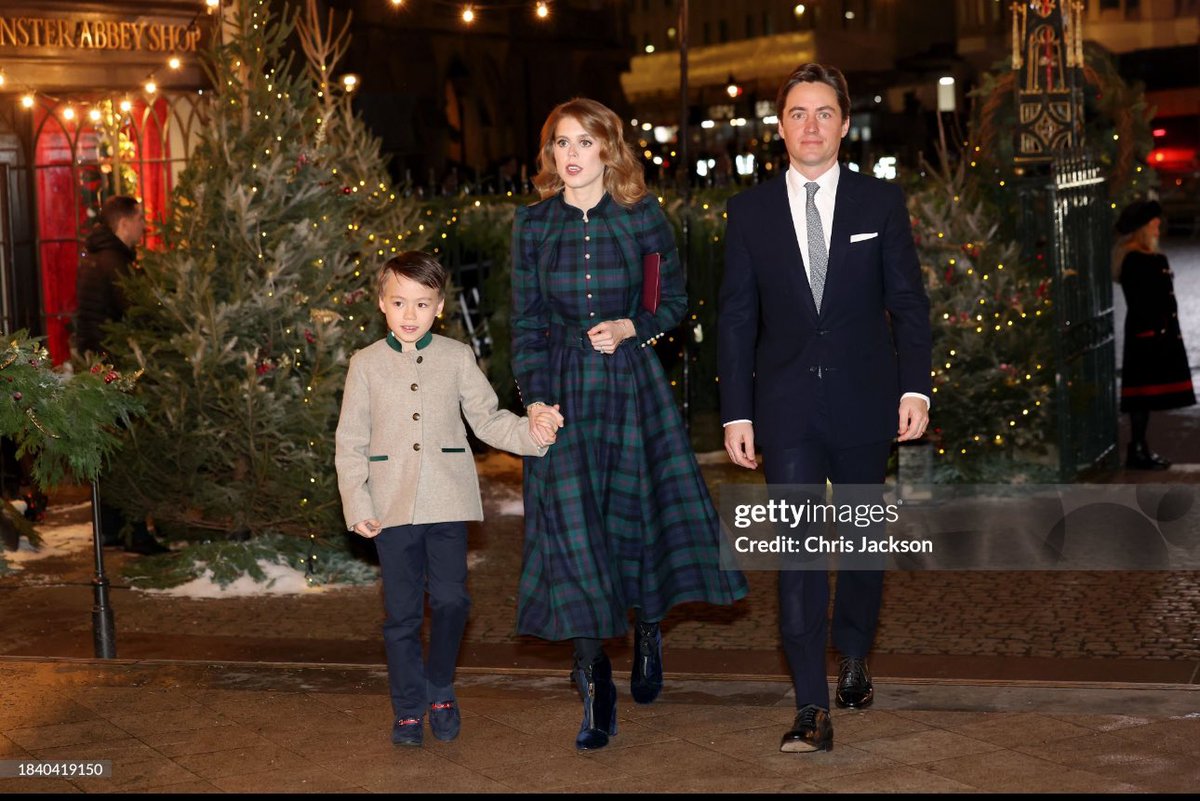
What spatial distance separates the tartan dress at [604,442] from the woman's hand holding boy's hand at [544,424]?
14cm

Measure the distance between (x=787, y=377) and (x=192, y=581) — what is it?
14.3 ft

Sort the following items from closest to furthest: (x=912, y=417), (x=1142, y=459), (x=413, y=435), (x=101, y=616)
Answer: (x=912, y=417)
(x=413, y=435)
(x=101, y=616)
(x=1142, y=459)

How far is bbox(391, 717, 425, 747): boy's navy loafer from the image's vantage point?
18.8 feet

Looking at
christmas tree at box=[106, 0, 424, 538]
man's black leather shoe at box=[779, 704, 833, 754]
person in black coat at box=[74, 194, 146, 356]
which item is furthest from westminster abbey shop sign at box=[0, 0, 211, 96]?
man's black leather shoe at box=[779, 704, 833, 754]

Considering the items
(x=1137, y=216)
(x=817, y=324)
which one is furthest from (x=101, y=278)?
(x=1137, y=216)

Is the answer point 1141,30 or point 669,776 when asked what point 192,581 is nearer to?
point 669,776

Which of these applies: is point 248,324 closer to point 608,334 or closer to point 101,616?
point 101,616

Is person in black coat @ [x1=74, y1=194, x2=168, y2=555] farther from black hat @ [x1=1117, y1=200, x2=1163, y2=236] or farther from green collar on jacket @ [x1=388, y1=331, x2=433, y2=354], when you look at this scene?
black hat @ [x1=1117, y1=200, x2=1163, y2=236]

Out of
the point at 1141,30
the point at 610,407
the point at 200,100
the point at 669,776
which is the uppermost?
the point at 1141,30

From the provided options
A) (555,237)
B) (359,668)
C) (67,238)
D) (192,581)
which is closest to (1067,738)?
(555,237)

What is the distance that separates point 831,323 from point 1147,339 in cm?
651

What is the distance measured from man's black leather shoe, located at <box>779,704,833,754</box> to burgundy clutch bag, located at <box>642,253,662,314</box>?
4.71 ft

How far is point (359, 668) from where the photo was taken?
7043 millimetres

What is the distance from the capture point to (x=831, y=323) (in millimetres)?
5660
